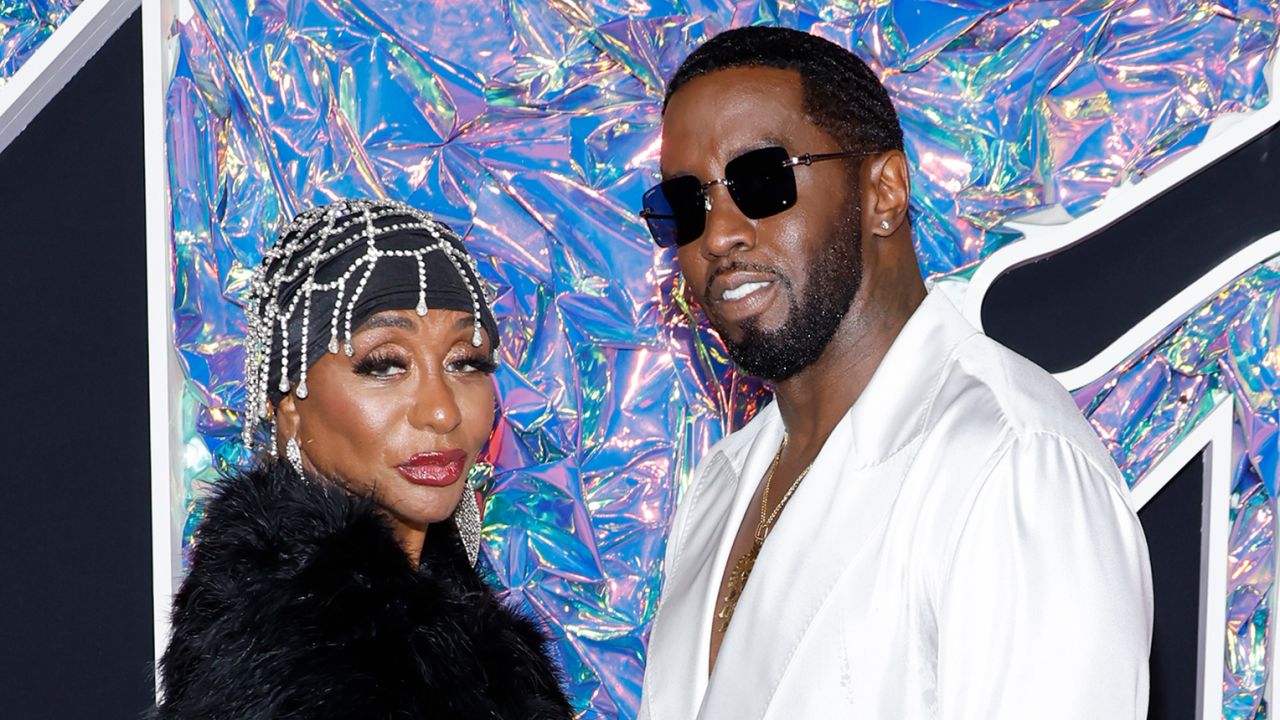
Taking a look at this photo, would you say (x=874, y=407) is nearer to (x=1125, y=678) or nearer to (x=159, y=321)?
(x=1125, y=678)

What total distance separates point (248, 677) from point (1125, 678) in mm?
1156

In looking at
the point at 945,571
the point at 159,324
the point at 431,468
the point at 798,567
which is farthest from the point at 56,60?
the point at 945,571

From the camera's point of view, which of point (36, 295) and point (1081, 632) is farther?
point (36, 295)

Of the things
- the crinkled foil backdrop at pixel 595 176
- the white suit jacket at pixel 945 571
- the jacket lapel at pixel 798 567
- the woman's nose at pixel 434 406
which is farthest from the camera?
the crinkled foil backdrop at pixel 595 176

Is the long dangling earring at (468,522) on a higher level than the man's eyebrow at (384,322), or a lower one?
lower

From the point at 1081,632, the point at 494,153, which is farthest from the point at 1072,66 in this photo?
the point at 1081,632

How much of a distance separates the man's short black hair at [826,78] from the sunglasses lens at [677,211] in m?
0.21

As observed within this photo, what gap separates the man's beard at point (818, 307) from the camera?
2129mm

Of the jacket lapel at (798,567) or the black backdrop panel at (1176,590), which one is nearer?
the jacket lapel at (798,567)

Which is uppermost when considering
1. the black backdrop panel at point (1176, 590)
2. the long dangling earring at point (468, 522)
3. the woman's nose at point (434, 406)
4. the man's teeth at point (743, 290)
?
the man's teeth at point (743, 290)

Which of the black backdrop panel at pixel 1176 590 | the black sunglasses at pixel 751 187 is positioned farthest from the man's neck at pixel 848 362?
the black backdrop panel at pixel 1176 590

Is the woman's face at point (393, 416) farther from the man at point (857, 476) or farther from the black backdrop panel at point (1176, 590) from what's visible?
the black backdrop panel at point (1176, 590)

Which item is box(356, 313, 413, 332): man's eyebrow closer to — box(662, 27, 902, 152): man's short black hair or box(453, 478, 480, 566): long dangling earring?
box(453, 478, 480, 566): long dangling earring

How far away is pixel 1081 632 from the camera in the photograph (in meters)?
1.67
